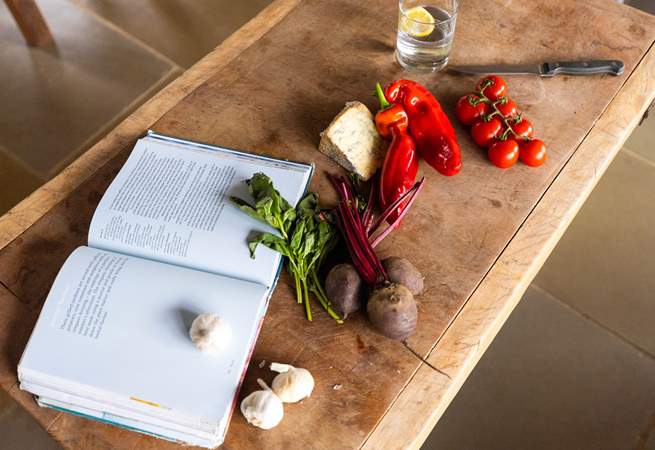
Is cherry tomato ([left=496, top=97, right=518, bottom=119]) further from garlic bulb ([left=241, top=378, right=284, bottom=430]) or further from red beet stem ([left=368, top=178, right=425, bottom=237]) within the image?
garlic bulb ([left=241, top=378, right=284, bottom=430])

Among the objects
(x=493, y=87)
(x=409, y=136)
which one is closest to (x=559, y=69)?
(x=493, y=87)

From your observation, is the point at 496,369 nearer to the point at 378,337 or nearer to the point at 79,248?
the point at 378,337

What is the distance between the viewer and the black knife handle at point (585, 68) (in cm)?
127

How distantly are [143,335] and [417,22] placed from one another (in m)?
0.79

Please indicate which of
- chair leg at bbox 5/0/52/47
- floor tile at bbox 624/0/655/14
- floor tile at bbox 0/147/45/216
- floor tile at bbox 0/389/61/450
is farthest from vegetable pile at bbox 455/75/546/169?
chair leg at bbox 5/0/52/47

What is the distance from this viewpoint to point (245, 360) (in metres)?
0.91

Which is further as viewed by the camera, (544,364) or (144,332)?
(544,364)

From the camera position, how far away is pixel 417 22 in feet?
3.99

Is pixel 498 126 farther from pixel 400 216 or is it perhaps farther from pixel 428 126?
pixel 400 216

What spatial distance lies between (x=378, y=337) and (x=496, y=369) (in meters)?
0.76

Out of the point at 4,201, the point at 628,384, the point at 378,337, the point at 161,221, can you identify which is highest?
the point at 161,221

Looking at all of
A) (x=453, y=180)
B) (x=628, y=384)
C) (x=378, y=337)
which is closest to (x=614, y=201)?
(x=628, y=384)

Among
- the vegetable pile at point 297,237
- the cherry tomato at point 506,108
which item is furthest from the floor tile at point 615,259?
the vegetable pile at point 297,237

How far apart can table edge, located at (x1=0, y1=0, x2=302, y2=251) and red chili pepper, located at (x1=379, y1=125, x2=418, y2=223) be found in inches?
18.4
